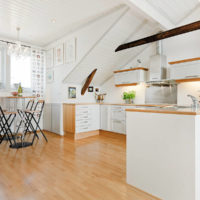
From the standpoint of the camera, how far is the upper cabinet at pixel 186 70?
3355 millimetres

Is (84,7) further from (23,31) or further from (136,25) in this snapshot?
(23,31)

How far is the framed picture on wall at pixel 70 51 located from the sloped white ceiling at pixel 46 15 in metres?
0.27

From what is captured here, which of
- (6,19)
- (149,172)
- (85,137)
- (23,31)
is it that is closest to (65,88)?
(85,137)

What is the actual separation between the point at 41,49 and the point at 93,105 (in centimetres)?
252

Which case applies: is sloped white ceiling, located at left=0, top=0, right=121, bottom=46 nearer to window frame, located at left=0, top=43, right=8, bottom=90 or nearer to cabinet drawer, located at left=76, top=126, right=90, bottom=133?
window frame, located at left=0, top=43, right=8, bottom=90

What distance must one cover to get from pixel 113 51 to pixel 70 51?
1151 millimetres

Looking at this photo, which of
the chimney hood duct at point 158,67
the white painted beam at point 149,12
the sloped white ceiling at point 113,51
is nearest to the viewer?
the white painted beam at point 149,12

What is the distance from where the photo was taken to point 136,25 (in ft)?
13.0

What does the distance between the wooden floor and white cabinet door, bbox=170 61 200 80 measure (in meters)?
1.98

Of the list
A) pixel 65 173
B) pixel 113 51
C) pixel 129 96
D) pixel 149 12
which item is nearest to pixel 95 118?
pixel 129 96

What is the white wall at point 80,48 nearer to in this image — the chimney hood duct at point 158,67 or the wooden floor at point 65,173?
the chimney hood duct at point 158,67

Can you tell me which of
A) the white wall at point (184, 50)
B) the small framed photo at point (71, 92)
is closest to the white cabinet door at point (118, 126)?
the white wall at point (184, 50)

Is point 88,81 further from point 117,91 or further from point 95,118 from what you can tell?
point 95,118

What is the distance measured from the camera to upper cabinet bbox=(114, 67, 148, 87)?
174 inches
